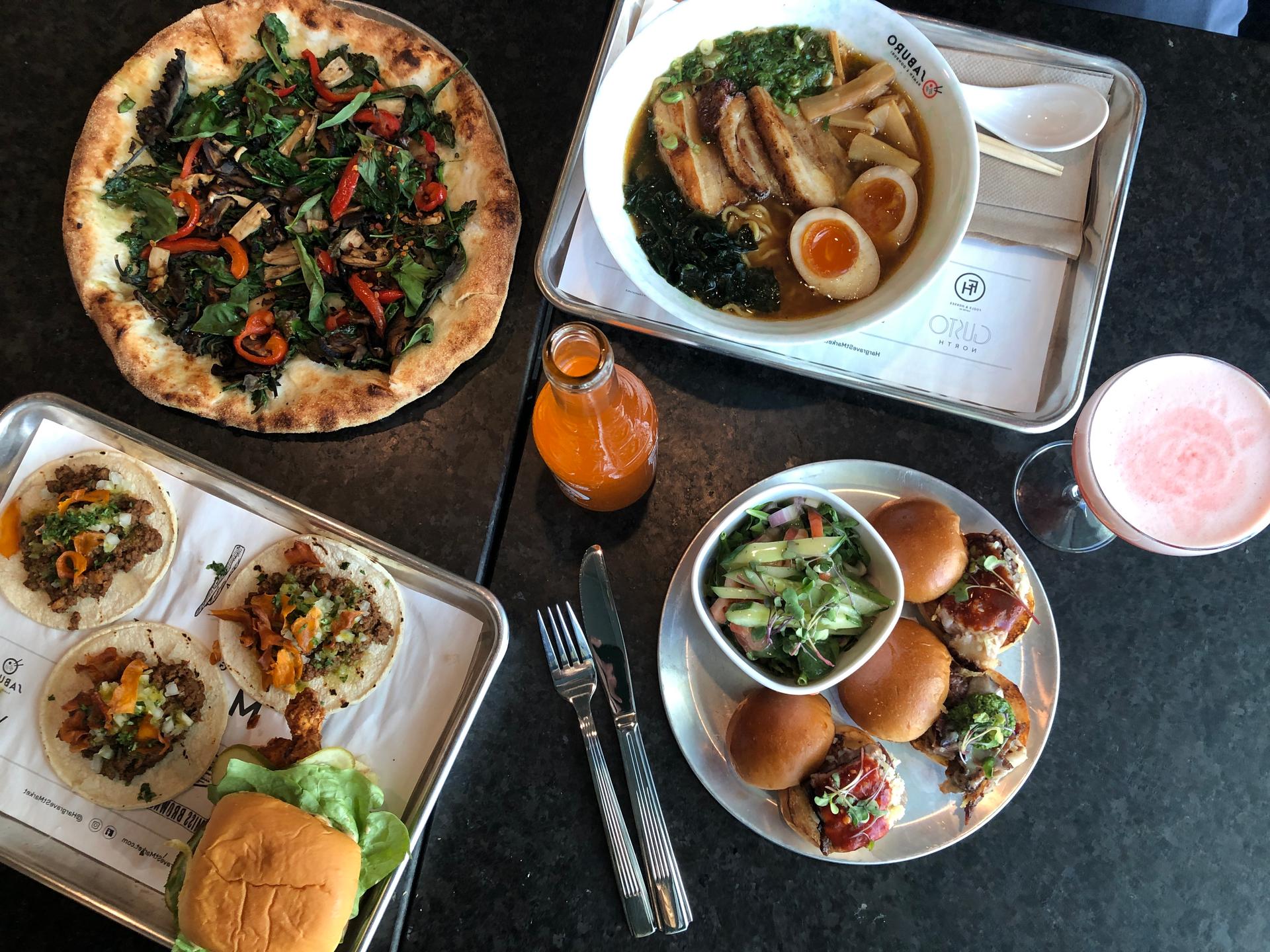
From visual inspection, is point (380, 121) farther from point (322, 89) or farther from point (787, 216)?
point (787, 216)

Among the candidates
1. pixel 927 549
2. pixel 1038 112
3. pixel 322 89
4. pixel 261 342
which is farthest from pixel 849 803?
pixel 322 89

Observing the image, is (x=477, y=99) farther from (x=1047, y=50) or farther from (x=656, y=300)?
(x=1047, y=50)

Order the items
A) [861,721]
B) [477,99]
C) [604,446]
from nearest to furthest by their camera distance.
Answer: [604,446] → [861,721] → [477,99]

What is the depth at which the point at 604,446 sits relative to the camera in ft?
5.24

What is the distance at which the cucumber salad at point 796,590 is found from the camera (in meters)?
1.56

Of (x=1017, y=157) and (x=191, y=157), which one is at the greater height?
(x=1017, y=157)

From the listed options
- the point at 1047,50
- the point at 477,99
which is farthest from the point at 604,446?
the point at 1047,50

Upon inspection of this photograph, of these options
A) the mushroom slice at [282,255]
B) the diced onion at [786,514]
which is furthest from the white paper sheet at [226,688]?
the diced onion at [786,514]

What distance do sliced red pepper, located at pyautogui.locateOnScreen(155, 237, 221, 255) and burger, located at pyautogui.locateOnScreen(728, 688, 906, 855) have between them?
1.82 meters

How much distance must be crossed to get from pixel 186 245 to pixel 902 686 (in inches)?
82.8

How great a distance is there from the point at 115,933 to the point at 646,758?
4.50ft

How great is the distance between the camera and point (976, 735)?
1.63m

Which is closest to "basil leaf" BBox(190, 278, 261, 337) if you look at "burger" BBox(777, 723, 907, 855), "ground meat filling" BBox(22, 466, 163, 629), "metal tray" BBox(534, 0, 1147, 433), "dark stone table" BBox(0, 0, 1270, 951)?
"dark stone table" BBox(0, 0, 1270, 951)

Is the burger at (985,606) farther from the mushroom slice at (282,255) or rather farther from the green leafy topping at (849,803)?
the mushroom slice at (282,255)
